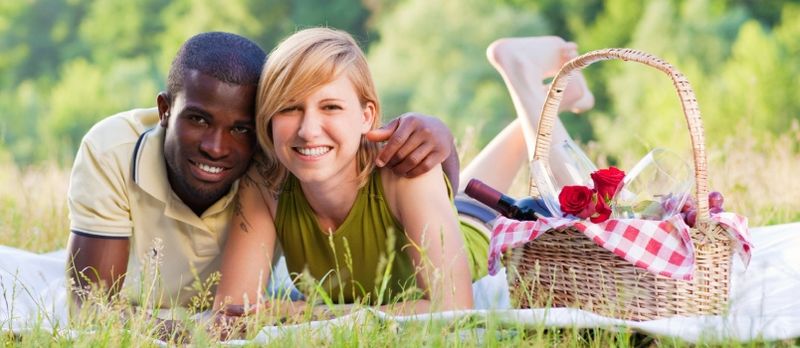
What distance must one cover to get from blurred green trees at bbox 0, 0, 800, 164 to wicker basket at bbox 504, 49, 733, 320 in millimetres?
14547

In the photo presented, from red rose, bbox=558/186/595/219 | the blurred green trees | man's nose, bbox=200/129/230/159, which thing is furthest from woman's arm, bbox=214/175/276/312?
the blurred green trees

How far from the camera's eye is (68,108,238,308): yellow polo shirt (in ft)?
10.5

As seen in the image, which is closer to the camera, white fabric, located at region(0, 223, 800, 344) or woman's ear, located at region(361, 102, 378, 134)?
white fabric, located at region(0, 223, 800, 344)

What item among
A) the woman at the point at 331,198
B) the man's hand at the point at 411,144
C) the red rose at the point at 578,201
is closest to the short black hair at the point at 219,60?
the woman at the point at 331,198

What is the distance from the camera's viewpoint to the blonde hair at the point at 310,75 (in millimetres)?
2898

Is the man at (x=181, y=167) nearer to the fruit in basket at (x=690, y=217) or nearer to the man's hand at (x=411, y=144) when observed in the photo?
the man's hand at (x=411, y=144)

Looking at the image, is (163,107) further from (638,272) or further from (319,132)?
(638,272)

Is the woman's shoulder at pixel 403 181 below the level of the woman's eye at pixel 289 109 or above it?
below

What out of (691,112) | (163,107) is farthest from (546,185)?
(163,107)

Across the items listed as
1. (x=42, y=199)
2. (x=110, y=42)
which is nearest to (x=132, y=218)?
(x=42, y=199)

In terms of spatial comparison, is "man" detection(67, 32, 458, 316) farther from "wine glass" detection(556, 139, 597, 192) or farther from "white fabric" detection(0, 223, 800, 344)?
"wine glass" detection(556, 139, 597, 192)

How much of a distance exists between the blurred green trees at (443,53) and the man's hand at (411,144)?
14.4 metres

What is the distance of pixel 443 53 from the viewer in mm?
27156

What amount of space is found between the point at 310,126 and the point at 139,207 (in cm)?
78
